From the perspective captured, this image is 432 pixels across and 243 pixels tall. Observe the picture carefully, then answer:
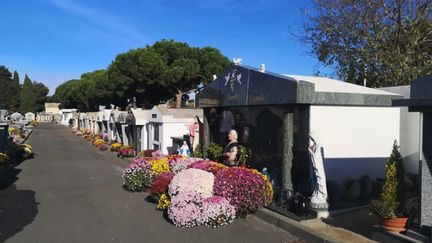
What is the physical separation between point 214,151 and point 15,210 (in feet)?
20.9

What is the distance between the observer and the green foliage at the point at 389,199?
646 centimetres

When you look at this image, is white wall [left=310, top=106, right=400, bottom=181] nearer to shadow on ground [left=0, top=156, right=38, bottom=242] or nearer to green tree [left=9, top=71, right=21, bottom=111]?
shadow on ground [left=0, top=156, right=38, bottom=242]

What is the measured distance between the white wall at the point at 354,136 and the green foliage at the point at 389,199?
9.72ft

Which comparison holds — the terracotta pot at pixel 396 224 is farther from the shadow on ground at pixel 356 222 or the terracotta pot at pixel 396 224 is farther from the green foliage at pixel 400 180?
the shadow on ground at pixel 356 222

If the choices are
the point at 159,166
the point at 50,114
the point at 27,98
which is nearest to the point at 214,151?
the point at 159,166

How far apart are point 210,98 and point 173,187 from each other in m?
6.02

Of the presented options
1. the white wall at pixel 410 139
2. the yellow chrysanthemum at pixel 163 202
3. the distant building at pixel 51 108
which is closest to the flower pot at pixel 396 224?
the white wall at pixel 410 139

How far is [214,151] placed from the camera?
14594mm

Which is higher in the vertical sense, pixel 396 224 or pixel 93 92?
pixel 93 92

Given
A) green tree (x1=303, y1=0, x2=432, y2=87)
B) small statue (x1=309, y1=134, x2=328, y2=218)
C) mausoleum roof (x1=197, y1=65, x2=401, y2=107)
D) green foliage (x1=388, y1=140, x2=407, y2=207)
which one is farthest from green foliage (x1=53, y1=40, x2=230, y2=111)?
green foliage (x1=388, y1=140, x2=407, y2=207)

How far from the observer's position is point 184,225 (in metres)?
8.65

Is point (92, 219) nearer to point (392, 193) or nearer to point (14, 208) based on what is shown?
point (14, 208)


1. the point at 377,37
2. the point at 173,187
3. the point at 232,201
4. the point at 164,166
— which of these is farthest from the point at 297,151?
the point at 377,37

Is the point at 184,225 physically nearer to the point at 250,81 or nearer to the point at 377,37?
the point at 250,81
